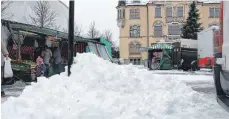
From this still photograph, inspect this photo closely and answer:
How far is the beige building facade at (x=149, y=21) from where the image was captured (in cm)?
6888

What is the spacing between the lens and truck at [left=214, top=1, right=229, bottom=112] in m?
4.48

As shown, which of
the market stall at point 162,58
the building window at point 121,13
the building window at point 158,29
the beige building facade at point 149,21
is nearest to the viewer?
the market stall at point 162,58

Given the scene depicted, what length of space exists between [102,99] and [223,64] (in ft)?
8.04

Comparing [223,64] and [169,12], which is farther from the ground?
[169,12]

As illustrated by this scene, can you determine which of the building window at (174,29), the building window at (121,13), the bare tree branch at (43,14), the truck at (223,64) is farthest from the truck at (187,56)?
the building window at (121,13)

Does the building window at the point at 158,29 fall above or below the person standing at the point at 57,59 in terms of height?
above

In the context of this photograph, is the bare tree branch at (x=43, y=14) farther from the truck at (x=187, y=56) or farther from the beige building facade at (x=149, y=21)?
the beige building facade at (x=149, y=21)

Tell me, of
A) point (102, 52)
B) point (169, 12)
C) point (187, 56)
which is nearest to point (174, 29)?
point (169, 12)

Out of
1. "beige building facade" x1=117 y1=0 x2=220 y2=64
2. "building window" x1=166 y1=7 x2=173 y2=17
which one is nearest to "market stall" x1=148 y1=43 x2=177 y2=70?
"beige building facade" x1=117 y1=0 x2=220 y2=64

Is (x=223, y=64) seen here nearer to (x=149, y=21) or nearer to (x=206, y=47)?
(x=206, y=47)

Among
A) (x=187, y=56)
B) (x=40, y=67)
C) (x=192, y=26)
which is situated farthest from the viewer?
(x=192, y=26)

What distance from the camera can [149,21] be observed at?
230ft

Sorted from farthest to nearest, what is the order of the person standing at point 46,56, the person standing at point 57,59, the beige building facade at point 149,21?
the beige building facade at point 149,21, the person standing at point 57,59, the person standing at point 46,56

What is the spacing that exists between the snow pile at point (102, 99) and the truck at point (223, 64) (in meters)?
1.65
